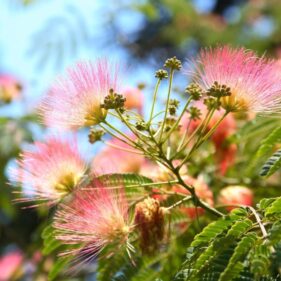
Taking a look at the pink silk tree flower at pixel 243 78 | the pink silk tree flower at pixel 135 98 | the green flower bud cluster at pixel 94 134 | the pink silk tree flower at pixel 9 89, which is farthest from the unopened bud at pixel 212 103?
the pink silk tree flower at pixel 9 89

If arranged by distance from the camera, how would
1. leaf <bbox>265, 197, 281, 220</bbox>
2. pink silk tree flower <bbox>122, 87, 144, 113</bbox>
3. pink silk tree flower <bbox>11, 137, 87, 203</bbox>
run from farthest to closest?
pink silk tree flower <bbox>122, 87, 144, 113</bbox> < pink silk tree flower <bbox>11, 137, 87, 203</bbox> < leaf <bbox>265, 197, 281, 220</bbox>

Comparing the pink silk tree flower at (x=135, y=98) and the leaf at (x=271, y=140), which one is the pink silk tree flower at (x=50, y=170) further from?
the pink silk tree flower at (x=135, y=98)

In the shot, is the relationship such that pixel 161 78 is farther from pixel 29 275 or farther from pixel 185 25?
pixel 185 25

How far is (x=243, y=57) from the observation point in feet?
4.71

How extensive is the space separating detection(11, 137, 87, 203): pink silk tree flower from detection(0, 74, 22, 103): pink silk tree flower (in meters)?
1.97

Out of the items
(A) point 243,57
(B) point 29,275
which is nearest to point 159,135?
(A) point 243,57

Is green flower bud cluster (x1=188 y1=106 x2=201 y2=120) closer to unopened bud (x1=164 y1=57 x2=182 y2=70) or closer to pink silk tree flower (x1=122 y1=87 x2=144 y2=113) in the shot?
unopened bud (x1=164 y1=57 x2=182 y2=70)

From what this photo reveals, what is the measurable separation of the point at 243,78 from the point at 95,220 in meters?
0.42

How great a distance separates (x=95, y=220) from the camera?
4.61 feet

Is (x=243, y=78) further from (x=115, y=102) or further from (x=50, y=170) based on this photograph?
(x=50, y=170)

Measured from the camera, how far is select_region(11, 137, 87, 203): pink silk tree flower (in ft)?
5.14

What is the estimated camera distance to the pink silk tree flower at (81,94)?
1.46 metres

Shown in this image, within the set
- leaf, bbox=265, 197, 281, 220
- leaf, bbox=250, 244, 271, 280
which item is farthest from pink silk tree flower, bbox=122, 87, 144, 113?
leaf, bbox=250, 244, 271, 280

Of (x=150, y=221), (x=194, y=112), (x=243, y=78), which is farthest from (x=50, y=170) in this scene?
(x=243, y=78)
